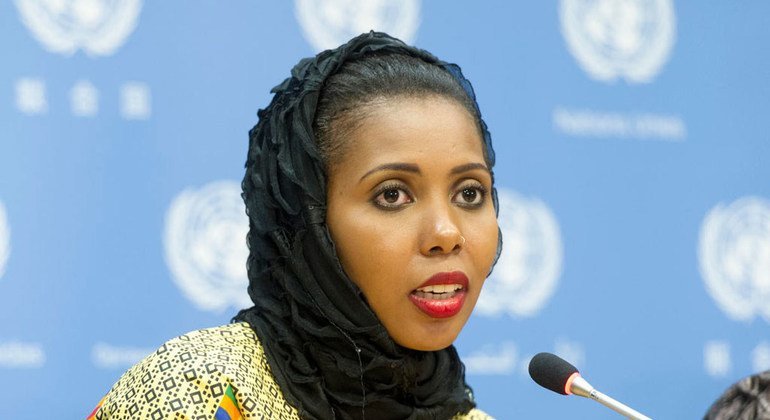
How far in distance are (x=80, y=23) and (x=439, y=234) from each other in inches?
43.4

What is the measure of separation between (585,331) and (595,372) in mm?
108

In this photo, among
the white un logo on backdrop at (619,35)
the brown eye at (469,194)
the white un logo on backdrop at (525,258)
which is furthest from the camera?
the white un logo on backdrop at (619,35)

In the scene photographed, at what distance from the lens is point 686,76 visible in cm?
311

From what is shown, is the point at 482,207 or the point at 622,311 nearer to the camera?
the point at 482,207

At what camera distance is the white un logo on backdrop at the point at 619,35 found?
118 inches

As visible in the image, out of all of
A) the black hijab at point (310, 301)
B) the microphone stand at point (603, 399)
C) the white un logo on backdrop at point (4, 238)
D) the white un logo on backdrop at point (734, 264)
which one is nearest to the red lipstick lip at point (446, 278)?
the black hijab at point (310, 301)

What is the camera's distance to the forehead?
176cm

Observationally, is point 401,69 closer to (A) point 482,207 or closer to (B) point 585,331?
(A) point 482,207

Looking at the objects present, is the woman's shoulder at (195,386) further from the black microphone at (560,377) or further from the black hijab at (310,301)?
the black microphone at (560,377)

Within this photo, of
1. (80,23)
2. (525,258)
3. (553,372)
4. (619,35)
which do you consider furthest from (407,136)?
(619,35)

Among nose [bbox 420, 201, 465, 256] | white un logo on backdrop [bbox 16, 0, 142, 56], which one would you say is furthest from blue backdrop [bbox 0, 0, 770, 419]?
nose [bbox 420, 201, 465, 256]

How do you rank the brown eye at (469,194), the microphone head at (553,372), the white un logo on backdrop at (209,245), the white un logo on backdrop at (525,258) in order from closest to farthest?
the microphone head at (553,372)
the brown eye at (469,194)
the white un logo on backdrop at (209,245)
the white un logo on backdrop at (525,258)

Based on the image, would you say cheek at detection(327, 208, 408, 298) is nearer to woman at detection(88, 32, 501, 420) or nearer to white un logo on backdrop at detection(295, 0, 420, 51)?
woman at detection(88, 32, 501, 420)

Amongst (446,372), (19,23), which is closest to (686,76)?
(446,372)
